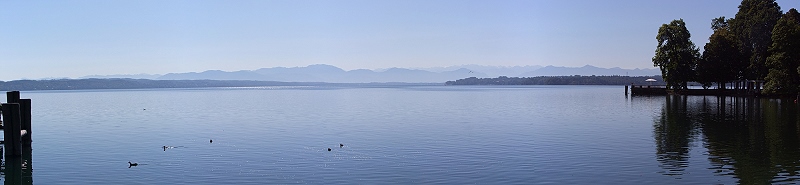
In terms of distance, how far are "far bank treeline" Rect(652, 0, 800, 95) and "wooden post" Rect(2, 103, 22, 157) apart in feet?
188

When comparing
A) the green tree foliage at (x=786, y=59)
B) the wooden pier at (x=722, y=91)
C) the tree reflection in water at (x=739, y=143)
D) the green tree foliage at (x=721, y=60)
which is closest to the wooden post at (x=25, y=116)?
the tree reflection in water at (x=739, y=143)

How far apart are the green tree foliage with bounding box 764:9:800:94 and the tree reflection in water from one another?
16803 millimetres

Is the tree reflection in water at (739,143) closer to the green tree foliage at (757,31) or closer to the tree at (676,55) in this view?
the green tree foliage at (757,31)

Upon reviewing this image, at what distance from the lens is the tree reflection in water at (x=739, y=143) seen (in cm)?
2009

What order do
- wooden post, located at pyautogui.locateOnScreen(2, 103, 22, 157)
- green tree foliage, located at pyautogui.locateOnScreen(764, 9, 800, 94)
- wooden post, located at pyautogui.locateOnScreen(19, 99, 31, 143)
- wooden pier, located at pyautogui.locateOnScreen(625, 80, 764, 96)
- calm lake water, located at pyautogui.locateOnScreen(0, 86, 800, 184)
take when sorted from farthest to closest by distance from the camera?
1. wooden pier, located at pyautogui.locateOnScreen(625, 80, 764, 96)
2. green tree foliage, located at pyautogui.locateOnScreen(764, 9, 800, 94)
3. wooden post, located at pyautogui.locateOnScreen(19, 99, 31, 143)
4. wooden post, located at pyautogui.locateOnScreen(2, 103, 22, 157)
5. calm lake water, located at pyautogui.locateOnScreen(0, 86, 800, 184)

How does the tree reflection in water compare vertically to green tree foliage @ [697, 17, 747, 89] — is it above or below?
below

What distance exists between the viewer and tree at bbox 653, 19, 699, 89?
84.2 metres

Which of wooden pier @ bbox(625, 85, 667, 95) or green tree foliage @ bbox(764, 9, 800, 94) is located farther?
wooden pier @ bbox(625, 85, 667, 95)

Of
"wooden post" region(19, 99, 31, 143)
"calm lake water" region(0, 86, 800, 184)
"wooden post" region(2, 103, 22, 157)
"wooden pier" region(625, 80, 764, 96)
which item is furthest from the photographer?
"wooden pier" region(625, 80, 764, 96)

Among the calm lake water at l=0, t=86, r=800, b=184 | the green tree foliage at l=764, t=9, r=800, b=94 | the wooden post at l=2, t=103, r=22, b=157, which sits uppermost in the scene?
the green tree foliage at l=764, t=9, r=800, b=94

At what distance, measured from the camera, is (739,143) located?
27516 mm

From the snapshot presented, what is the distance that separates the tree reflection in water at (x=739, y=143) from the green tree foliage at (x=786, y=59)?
16803 millimetres

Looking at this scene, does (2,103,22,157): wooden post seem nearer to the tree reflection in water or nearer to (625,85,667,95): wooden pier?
the tree reflection in water

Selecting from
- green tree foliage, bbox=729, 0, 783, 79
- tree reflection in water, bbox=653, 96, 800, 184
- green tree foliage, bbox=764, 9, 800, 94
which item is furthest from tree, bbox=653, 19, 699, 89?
tree reflection in water, bbox=653, 96, 800, 184
